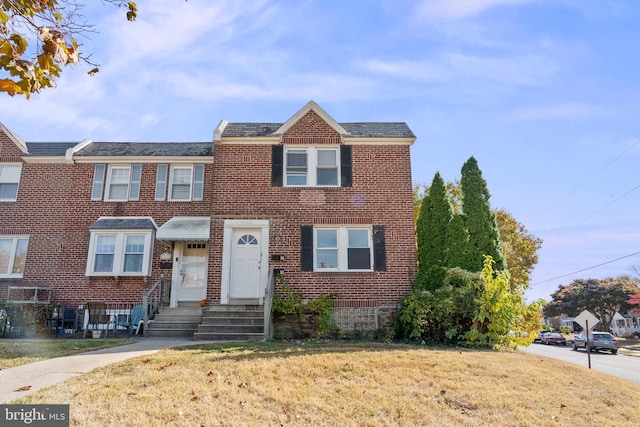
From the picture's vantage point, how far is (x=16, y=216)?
1564 centimetres

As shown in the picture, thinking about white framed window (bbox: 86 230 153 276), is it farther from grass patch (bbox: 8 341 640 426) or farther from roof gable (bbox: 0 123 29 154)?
grass patch (bbox: 8 341 640 426)

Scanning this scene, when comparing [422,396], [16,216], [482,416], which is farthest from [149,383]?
[16,216]

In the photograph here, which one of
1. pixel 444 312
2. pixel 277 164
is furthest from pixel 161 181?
pixel 444 312

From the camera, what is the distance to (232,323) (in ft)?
40.0

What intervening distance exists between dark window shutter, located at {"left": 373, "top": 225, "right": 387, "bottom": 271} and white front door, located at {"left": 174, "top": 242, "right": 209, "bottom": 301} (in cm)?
610

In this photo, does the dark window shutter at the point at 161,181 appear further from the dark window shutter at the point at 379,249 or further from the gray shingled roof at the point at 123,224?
the dark window shutter at the point at 379,249

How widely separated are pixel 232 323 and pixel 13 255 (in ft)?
30.5

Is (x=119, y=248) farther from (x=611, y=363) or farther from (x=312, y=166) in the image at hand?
(x=611, y=363)

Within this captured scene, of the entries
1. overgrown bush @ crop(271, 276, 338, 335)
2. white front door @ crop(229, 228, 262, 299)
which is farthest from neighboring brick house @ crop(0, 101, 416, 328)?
overgrown bush @ crop(271, 276, 338, 335)

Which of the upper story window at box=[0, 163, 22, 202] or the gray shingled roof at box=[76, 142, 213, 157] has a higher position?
the gray shingled roof at box=[76, 142, 213, 157]

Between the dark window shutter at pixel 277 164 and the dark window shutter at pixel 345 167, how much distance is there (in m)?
2.02

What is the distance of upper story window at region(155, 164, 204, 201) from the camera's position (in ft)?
52.9

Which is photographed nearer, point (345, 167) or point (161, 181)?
point (345, 167)

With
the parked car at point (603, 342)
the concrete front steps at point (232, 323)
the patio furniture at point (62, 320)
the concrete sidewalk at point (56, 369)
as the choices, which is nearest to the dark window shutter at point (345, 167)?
the concrete front steps at point (232, 323)
